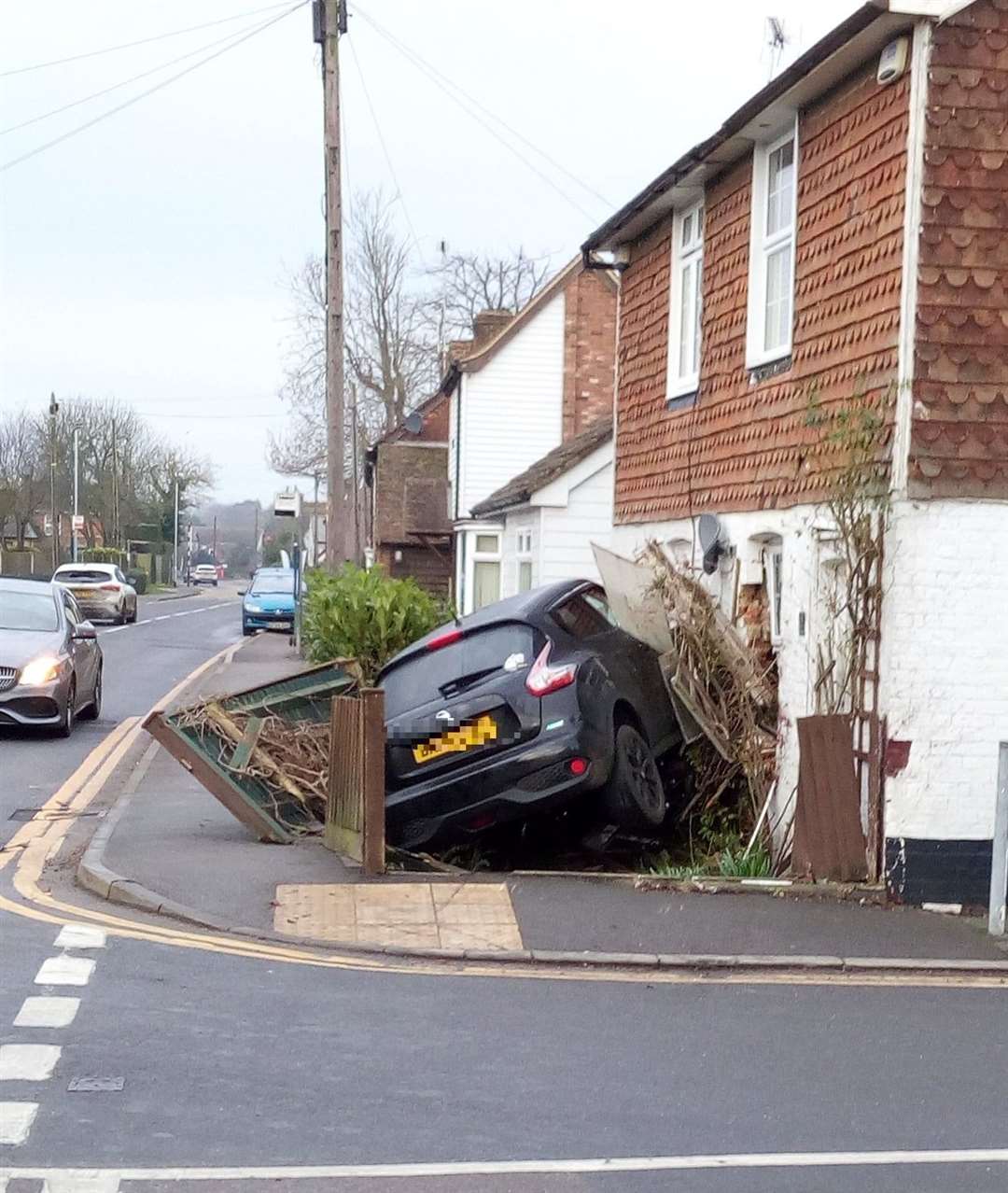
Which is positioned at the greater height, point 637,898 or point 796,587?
point 796,587

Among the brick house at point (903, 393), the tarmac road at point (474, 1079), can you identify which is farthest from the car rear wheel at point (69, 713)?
the tarmac road at point (474, 1079)

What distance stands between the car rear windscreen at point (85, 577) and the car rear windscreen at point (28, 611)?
25.0 meters

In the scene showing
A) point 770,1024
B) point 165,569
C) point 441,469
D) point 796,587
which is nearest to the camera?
point 770,1024

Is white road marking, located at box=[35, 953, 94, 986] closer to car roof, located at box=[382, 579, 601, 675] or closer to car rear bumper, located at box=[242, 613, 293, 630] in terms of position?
car roof, located at box=[382, 579, 601, 675]

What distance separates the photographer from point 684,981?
7566 millimetres

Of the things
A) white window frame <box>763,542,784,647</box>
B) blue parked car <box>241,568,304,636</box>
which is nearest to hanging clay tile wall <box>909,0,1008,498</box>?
white window frame <box>763,542,784,647</box>

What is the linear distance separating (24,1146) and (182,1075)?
874 millimetres

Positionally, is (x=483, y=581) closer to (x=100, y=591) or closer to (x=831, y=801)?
(x=100, y=591)

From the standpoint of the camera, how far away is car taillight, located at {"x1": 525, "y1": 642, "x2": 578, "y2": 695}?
31.7 ft

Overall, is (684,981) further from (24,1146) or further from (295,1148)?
(24,1146)

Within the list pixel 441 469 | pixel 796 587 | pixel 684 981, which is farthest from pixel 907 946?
pixel 441 469

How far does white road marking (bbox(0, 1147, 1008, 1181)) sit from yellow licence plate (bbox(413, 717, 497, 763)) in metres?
4.69

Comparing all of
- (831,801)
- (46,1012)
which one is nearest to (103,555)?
(831,801)

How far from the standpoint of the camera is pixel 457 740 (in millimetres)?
9742
